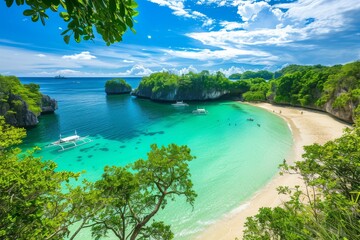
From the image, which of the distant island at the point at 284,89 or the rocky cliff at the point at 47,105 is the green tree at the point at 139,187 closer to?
the distant island at the point at 284,89

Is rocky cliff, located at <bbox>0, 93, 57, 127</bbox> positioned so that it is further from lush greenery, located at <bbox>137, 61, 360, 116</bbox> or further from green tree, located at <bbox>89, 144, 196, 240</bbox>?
lush greenery, located at <bbox>137, 61, 360, 116</bbox>

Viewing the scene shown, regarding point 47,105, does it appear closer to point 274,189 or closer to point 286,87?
point 274,189

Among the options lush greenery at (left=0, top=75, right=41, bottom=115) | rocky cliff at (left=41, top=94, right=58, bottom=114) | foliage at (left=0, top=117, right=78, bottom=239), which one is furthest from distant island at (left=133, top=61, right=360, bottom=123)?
lush greenery at (left=0, top=75, right=41, bottom=115)

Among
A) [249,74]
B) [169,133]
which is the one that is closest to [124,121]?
[169,133]

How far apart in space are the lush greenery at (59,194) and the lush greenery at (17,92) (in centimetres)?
3211

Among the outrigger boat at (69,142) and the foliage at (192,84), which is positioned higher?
the foliage at (192,84)

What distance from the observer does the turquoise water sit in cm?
1459

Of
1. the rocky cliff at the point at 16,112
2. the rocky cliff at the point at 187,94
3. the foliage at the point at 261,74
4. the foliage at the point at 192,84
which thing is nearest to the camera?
the rocky cliff at the point at 16,112

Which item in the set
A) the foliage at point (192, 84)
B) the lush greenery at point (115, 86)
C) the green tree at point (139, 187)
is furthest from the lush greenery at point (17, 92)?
the lush greenery at point (115, 86)

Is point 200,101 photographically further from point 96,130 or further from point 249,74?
point 249,74

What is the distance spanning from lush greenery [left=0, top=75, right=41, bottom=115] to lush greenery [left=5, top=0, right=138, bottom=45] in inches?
1447

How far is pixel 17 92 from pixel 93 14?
154 feet

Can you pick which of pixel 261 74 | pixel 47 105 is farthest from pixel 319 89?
pixel 261 74

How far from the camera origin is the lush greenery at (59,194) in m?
4.05
